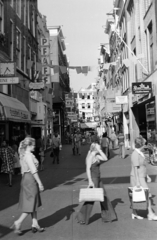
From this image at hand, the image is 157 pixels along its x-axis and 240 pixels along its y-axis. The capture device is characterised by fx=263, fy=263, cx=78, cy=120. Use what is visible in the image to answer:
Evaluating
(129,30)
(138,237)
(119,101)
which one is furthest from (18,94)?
(138,237)

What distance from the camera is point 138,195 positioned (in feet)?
17.3

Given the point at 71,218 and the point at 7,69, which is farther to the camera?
the point at 7,69

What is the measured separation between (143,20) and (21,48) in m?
9.08

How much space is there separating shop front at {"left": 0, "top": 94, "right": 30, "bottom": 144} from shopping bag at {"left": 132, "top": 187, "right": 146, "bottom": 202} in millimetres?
9049

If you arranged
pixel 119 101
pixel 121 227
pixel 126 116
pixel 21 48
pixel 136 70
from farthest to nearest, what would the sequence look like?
1. pixel 126 116
2. pixel 119 101
3. pixel 136 70
4. pixel 21 48
5. pixel 121 227

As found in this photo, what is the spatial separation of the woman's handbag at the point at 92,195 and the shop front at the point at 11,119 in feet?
28.8

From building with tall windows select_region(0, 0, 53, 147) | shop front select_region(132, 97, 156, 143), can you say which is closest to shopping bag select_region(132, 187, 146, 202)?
building with tall windows select_region(0, 0, 53, 147)

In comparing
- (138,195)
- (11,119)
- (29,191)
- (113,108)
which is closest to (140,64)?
(11,119)

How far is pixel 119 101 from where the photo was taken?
22.8m

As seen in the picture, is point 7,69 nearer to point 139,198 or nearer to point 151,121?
point 151,121

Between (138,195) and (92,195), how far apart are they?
96 centimetres

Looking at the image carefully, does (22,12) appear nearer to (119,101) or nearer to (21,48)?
(21,48)

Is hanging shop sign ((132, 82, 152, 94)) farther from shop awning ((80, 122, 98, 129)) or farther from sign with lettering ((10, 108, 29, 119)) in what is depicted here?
shop awning ((80, 122, 98, 129))

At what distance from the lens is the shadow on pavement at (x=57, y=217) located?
17.3ft
